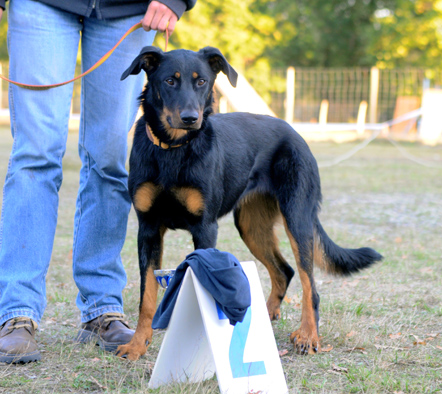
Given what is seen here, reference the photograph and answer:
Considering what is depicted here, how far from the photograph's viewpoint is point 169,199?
286 centimetres

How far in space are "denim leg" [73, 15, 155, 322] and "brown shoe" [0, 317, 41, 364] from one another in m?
0.42

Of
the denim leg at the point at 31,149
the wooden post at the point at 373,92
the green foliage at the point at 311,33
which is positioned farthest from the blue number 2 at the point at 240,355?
the green foliage at the point at 311,33

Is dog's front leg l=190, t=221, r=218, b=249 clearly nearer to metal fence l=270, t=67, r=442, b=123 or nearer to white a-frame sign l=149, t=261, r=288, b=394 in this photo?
white a-frame sign l=149, t=261, r=288, b=394

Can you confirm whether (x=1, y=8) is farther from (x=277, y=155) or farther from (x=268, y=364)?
(x=268, y=364)

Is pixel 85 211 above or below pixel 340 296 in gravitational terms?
above

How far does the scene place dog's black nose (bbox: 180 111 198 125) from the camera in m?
2.74

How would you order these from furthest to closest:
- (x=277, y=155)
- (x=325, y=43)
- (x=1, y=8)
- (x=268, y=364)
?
1. (x=325, y=43)
2. (x=277, y=155)
3. (x=1, y=8)
4. (x=268, y=364)

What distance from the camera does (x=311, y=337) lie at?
303 centimetres

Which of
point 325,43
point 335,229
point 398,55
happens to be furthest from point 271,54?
point 335,229

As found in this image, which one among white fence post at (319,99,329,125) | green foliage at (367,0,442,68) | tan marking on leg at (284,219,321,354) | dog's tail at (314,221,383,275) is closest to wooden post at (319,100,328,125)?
white fence post at (319,99,329,125)

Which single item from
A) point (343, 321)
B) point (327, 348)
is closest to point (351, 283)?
point (343, 321)

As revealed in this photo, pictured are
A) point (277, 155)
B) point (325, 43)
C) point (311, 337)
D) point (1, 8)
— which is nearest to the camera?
point (1, 8)

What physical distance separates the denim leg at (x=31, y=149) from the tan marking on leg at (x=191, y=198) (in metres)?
0.64

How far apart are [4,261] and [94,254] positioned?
49 cm
